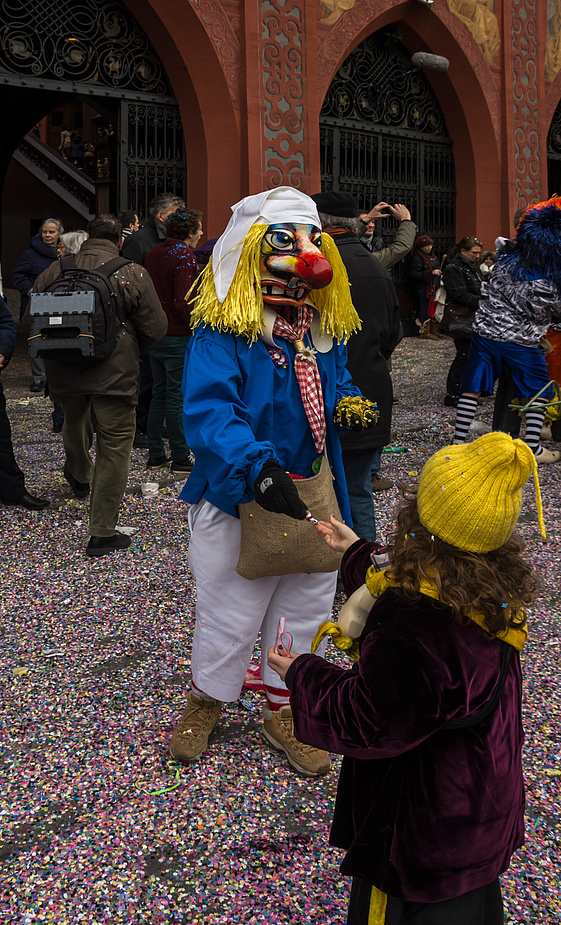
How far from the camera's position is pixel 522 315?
5488mm

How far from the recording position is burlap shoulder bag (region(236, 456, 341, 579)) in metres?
2.28

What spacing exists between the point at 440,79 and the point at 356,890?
1341 cm

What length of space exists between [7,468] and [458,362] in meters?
4.64

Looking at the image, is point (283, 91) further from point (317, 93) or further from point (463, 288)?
point (463, 288)

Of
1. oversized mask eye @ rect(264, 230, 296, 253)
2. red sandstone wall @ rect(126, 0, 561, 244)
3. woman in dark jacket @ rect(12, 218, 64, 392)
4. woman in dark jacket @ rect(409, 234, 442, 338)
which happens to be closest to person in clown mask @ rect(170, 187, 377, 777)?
oversized mask eye @ rect(264, 230, 296, 253)

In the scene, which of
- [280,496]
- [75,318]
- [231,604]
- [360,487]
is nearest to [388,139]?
[75,318]

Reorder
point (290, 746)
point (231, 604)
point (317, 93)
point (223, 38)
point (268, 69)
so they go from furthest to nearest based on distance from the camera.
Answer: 1. point (317, 93)
2. point (268, 69)
3. point (223, 38)
4. point (290, 746)
5. point (231, 604)

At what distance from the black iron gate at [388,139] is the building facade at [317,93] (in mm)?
25

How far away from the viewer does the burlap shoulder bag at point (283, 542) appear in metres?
2.28

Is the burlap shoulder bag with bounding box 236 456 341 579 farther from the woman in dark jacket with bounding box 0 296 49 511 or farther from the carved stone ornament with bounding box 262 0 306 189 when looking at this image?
the carved stone ornament with bounding box 262 0 306 189

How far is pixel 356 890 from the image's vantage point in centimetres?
164

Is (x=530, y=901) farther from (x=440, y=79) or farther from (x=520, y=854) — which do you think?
→ (x=440, y=79)

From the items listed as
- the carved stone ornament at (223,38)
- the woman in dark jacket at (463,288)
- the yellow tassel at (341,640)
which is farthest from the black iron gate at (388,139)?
the yellow tassel at (341,640)

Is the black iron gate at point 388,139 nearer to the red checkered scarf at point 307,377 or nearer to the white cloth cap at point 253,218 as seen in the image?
the white cloth cap at point 253,218
